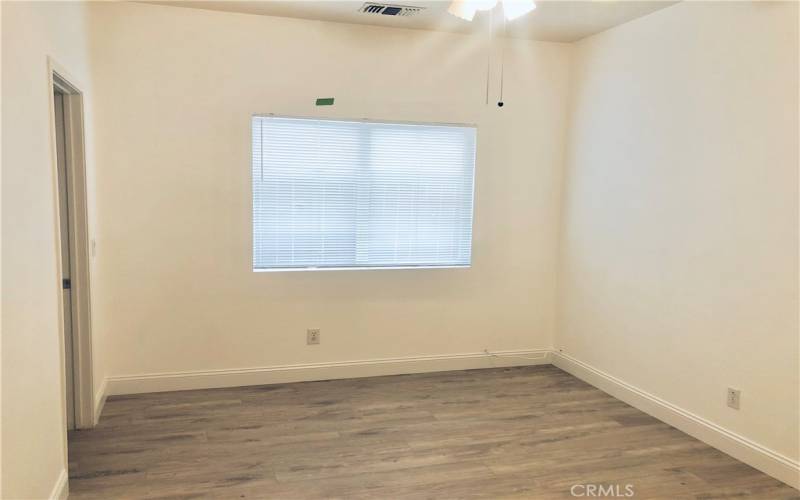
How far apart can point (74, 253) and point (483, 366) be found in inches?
124

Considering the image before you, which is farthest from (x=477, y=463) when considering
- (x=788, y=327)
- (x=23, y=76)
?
(x=23, y=76)

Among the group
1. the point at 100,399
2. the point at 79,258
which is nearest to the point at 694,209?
the point at 79,258

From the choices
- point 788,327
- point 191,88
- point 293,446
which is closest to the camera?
point 788,327

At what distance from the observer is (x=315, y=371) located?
432cm

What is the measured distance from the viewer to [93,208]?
11.8 ft

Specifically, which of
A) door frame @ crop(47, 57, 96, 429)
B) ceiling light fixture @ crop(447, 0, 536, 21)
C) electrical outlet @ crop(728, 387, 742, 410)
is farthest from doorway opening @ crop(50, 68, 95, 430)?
electrical outlet @ crop(728, 387, 742, 410)

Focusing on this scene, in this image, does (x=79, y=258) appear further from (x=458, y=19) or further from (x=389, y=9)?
(x=458, y=19)

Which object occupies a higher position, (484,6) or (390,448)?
(484,6)

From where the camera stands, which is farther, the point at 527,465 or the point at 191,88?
the point at 191,88

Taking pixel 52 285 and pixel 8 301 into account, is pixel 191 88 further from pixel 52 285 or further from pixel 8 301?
pixel 8 301

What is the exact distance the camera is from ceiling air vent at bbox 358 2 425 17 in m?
3.64

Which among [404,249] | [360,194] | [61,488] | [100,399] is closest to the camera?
[61,488]

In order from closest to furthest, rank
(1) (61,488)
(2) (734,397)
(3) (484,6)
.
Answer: (1) (61,488)
(3) (484,6)
(2) (734,397)

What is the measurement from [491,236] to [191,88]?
253 centimetres
